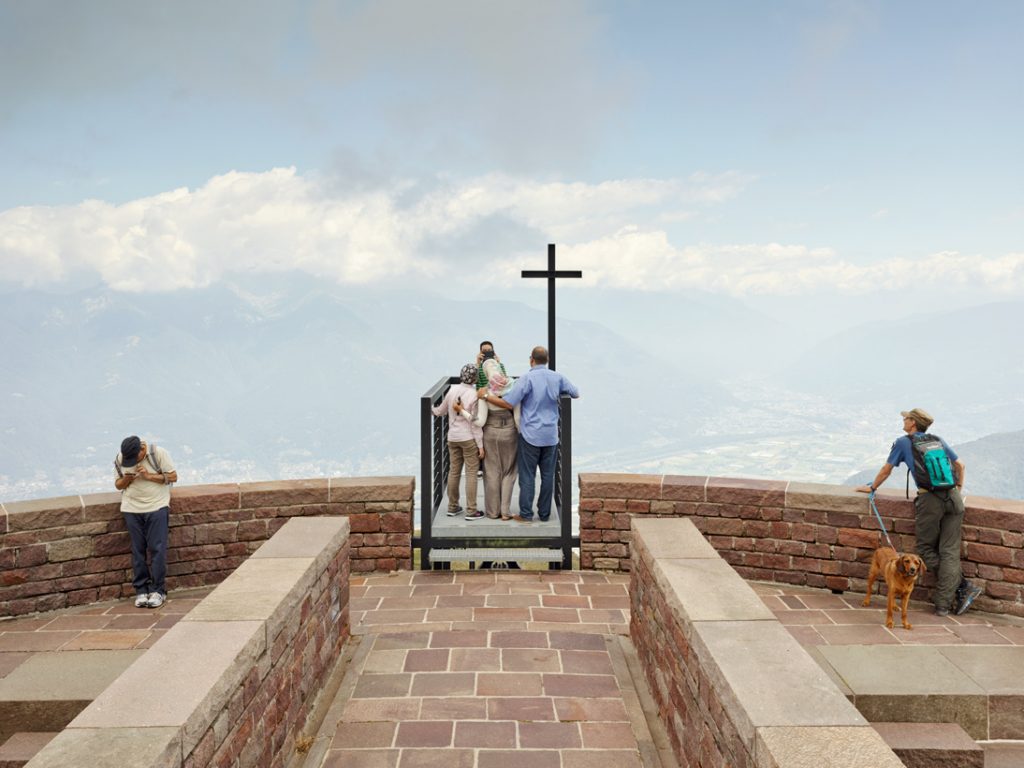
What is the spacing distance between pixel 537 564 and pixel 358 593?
1.91 m

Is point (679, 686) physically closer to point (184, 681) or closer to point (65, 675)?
point (184, 681)

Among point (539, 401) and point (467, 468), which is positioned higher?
point (539, 401)

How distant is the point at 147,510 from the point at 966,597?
24.5 ft

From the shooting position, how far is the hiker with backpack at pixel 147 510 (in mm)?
7246

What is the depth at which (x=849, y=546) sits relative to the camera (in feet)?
25.5

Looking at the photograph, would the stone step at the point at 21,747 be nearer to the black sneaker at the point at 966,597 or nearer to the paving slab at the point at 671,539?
the paving slab at the point at 671,539

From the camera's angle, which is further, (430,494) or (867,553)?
(430,494)

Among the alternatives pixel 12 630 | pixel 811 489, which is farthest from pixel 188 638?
pixel 811 489

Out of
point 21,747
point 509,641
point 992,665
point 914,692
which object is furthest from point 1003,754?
point 21,747

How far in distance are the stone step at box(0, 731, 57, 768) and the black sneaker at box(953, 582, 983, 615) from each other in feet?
24.2

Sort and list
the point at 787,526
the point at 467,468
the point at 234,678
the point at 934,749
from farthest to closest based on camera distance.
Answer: the point at 467,468
the point at 787,526
the point at 934,749
the point at 234,678

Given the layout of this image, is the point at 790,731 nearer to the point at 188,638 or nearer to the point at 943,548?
the point at 188,638

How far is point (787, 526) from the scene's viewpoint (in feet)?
26.0

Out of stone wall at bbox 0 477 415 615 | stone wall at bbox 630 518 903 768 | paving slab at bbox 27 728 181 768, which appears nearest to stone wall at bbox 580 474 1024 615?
stone wall at bbox 0 477 415 615
